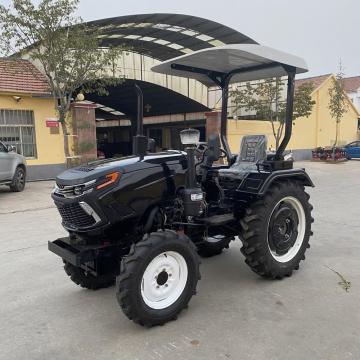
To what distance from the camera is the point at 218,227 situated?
4.08 m

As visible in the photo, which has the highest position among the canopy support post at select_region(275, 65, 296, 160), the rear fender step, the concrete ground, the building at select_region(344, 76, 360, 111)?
the building at select_region(344, 76, 360, 111)

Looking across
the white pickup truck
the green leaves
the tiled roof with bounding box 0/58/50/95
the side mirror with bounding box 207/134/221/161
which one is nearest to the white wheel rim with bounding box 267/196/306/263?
the side mirror with bounding box 207/134/221/161

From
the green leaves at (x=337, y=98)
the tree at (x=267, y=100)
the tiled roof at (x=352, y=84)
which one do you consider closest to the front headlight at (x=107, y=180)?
the tree at (x=267, y=100)

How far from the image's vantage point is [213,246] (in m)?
4.72

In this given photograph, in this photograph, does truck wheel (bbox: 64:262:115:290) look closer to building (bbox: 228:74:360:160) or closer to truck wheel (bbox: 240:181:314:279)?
truck wheel (bbox: 240:181:314:279)

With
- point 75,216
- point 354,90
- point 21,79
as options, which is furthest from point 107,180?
point 354,90

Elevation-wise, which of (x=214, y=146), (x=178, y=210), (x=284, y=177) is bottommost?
(x=178, y=210)

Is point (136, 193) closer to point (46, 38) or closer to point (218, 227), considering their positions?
point (218, 227)

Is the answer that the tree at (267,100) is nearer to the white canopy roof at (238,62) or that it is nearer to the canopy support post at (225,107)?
the canopy support post at (225,107)

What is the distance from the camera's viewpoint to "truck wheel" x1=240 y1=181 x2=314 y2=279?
377 cm

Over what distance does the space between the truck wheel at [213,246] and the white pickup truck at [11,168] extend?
7294mm

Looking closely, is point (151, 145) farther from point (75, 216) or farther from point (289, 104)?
point (289, 104)

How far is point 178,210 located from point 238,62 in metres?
1.85

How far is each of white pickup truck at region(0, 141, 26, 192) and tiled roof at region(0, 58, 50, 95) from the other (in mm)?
Result: 2698
